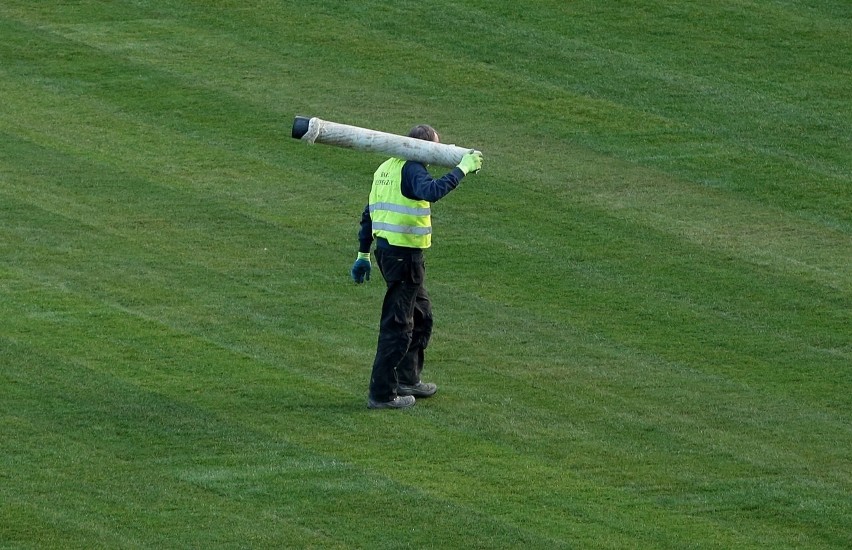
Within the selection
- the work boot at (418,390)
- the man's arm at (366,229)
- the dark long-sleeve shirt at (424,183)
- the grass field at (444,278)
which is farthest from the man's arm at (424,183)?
the grass field at (444,278)

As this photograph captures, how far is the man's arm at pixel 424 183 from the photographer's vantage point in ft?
34.1

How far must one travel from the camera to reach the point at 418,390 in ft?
36.2

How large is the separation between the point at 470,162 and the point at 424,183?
32cm

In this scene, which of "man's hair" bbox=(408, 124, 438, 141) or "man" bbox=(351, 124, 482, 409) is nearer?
"man" bbox=(351, 124, 482, 409)

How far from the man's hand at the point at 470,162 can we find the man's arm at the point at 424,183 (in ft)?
0.12

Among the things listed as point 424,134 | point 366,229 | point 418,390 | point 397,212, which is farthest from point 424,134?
point 418,390

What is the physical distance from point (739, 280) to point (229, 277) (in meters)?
4.13

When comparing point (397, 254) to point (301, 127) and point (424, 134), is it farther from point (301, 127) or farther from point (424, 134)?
point (301, 127)

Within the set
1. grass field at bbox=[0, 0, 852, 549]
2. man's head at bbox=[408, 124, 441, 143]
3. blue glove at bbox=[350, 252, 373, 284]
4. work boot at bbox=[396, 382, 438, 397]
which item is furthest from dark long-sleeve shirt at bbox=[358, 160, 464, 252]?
grass field at bbox=[0, 0, 852, 549]

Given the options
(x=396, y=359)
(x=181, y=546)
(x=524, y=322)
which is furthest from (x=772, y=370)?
(x=181, y=546)

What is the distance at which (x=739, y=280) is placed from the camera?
1346 cm

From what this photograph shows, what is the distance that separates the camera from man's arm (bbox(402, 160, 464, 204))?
10406 millimetres

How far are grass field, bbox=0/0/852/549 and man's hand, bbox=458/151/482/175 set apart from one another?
5.18ft

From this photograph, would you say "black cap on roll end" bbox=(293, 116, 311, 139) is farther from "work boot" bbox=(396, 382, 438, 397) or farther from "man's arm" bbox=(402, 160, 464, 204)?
"work boot" bbox=(396, 382, 438, 397)
